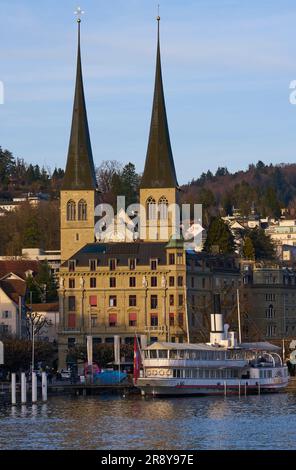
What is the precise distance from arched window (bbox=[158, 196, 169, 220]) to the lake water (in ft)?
180

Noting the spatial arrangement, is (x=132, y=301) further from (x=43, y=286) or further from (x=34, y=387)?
(x=34, y=387)

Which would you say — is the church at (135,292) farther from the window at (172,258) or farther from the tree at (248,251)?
the tree at (248,251)

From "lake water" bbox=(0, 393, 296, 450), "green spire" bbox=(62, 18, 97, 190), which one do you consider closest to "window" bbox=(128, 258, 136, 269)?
"green spire" bbox=(62, 18, 97, 190)

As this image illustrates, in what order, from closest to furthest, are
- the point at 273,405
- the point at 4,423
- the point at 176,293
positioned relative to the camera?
the point at 4,423, the point at 273,405, the point at 176,293

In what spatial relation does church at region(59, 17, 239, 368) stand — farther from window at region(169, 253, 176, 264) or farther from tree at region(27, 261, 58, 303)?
tree at region(27, 261, 58, 303)

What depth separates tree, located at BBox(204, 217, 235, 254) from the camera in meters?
191

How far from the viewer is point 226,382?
131250 mm

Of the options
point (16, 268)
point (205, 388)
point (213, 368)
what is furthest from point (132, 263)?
point (16, 268)

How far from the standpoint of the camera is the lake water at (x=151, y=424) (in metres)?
89.4

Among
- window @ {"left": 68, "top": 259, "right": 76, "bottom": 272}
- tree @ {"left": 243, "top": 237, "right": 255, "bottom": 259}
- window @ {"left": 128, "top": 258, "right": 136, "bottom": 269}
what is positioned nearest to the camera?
window @ {"left": 128, "top": 258, "right": 136, "bottom": 269}

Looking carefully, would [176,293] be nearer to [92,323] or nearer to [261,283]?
[92,323]

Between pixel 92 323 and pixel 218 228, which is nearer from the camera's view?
pixel 92 323

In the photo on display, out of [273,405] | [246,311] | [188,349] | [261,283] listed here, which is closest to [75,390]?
[188,349]

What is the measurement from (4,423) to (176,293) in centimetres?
6327
